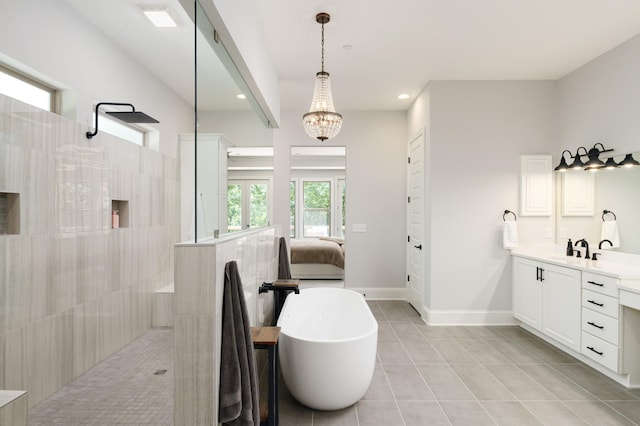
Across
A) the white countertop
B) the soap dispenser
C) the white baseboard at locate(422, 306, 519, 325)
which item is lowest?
the white baseboard at locate(422, 306, 519, 325)

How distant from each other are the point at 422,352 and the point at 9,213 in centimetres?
323

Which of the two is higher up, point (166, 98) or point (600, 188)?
point (166, 98)

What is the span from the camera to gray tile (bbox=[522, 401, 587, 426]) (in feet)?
7.03

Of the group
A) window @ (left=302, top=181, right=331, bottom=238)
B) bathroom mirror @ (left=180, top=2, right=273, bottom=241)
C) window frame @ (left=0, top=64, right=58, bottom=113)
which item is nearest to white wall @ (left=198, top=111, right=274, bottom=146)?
bathroom mirror @ (left=180, top=2, right=273, bottom=241)

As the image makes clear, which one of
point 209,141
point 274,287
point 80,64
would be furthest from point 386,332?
point 80,64

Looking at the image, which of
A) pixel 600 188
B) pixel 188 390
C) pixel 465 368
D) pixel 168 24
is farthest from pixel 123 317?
pixel 600 188

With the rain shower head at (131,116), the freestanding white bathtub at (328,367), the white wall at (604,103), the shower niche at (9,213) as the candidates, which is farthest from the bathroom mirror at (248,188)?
the white wall at (604,103)

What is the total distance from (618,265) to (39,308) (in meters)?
4.42

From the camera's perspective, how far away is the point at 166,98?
1.84m

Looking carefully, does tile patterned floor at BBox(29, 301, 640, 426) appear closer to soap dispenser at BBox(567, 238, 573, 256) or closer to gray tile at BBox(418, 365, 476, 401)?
gray tile at BBox(418, 365, 476, 401)

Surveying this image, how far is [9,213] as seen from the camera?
1.47 m

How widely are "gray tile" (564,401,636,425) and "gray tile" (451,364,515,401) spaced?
1.29 feet

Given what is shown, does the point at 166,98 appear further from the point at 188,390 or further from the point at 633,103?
the point at 633,103

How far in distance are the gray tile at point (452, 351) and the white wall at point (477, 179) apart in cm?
57
